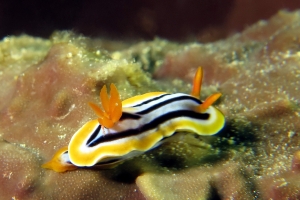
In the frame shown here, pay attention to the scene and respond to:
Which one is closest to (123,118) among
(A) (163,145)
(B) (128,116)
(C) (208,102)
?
(B) (128,116)

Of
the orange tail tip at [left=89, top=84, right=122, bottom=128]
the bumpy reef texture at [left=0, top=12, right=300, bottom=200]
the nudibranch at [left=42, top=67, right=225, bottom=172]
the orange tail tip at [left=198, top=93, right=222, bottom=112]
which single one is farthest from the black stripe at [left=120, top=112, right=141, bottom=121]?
the orange tail tip at [left=198, top=93, right=222, bottom=112]

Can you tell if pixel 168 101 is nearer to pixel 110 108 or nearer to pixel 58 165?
pixel 110 108

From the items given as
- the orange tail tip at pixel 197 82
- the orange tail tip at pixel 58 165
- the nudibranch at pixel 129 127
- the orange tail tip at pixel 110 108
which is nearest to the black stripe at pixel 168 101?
the nudibranch at pixel 129 127

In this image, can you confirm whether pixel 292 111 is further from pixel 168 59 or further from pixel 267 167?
pixel 168 59

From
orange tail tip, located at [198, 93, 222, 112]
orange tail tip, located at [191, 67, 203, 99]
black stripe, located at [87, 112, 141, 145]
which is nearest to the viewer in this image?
black stripe, located at [87, 112, 141, 145]

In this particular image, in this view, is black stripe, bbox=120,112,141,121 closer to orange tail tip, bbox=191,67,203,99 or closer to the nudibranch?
the nudibranch

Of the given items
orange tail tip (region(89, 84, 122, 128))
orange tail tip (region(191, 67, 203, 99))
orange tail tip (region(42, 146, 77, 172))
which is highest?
orange tail tip (region(191, 67, 203, 99))

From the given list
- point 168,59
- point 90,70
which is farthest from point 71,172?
point 168,59
